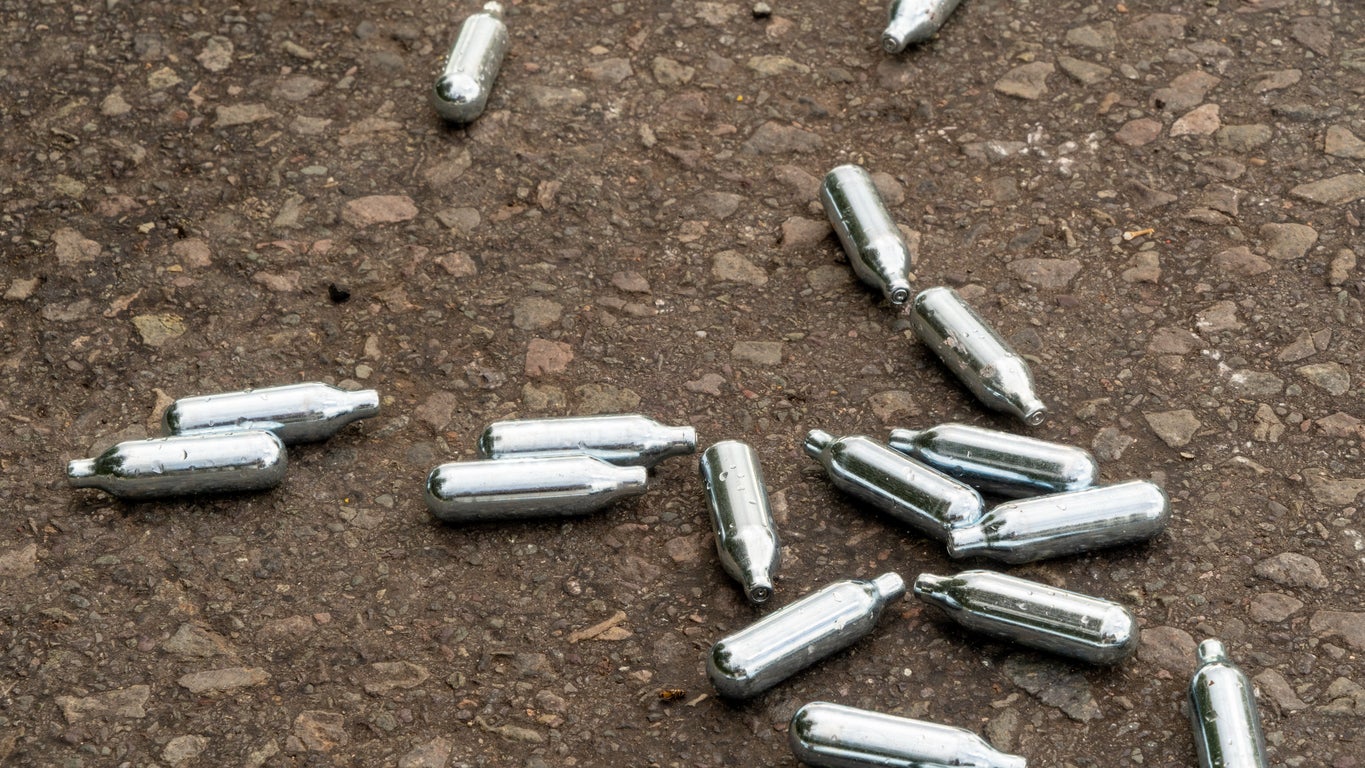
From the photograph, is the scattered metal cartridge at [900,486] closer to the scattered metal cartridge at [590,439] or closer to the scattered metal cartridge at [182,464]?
the scattered metal cartridge at [590,439]

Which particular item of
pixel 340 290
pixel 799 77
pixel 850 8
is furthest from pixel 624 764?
pixel 850 8

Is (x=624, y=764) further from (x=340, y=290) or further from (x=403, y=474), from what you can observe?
(x=340, y=290)

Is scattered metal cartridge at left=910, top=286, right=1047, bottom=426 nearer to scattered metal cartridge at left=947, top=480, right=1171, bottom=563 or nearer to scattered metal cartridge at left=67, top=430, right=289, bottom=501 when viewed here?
scattered metal cartridge at left=947, top=480, right=1171, bottom=563

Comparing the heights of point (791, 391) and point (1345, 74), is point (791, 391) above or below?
below

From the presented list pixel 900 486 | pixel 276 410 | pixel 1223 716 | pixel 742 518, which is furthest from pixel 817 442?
pixel 276 410

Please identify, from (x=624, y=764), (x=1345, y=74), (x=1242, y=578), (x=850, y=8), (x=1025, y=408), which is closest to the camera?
(x=624, y=764)

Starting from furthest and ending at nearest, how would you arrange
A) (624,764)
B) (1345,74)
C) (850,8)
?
(850,8) < (1345,74) < (624,764)

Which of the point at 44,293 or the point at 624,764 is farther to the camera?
the point at 44,293
